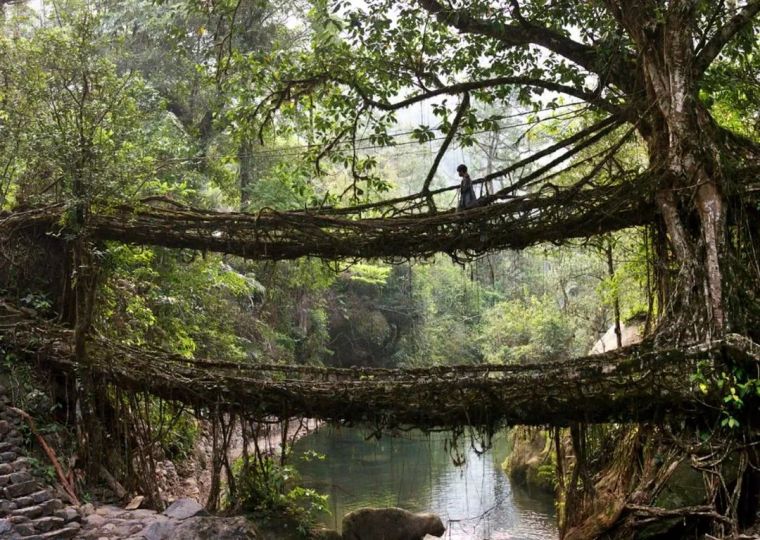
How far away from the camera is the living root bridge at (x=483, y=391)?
4.79 meters

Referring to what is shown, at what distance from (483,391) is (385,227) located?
1.94 meters

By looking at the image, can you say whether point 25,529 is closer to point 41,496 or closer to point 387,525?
point 41,496

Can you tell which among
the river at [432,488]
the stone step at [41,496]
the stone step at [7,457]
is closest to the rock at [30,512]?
the stone step at [41,496]

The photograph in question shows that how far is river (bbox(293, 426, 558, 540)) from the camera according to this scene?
9906mm

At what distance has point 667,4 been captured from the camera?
5668 millimetres

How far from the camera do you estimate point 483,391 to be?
5.17 metres

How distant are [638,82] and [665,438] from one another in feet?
10.7

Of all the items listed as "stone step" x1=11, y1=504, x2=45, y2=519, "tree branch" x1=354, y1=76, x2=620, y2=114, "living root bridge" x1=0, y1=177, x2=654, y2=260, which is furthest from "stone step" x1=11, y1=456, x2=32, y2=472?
"tree branch" x1=354, y1=76, x2=620, y2=114

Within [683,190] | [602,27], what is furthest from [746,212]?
[602,27]

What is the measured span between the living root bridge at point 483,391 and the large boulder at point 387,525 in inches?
133

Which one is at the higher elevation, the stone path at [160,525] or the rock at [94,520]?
the rock at [94,520]

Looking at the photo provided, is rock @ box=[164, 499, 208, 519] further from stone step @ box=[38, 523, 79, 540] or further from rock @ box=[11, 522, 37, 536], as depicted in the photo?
rock @ box=[11, 522, 37, 536]

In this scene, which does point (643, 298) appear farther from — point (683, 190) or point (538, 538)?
point (683, 190)

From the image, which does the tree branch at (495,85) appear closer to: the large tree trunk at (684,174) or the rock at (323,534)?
the large tree trunk at (684,174)
